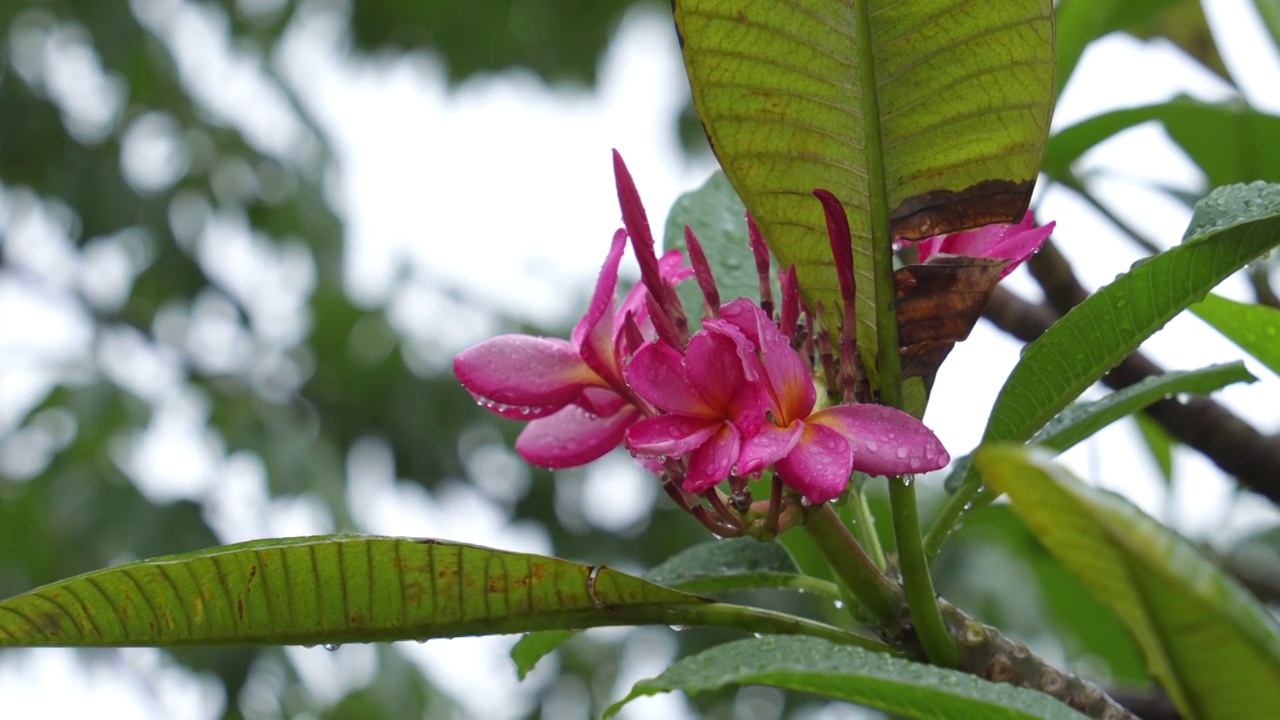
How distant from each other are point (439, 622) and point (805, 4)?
0.33 m

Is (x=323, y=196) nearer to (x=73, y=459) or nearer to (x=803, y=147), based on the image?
(x=73, y=459)

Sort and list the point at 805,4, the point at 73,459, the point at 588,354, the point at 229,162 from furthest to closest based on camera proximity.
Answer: the point at 229,162
the point at 73,459
the point at 588,354
the point at 805,4

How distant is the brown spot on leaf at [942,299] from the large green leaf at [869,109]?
0.06 feet

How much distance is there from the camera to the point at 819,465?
537mm

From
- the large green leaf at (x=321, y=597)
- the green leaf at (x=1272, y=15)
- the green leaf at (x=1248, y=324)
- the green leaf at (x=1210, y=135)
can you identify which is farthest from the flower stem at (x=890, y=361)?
the green leaf at (x=1272, y=15)

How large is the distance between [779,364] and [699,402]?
0.14ft

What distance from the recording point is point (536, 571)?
565 millimetres

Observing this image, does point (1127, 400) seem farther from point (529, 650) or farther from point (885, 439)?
point (529, 650)

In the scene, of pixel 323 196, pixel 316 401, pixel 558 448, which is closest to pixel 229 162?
pixel 323 196

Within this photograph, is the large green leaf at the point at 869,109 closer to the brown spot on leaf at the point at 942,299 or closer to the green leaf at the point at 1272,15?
the brown spot on leaf at the point at 942,299

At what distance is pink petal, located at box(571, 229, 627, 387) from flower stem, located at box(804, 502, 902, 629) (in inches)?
5.7

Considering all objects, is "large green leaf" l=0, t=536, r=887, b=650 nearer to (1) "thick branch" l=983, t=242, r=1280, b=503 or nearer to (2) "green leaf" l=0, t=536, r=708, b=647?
(2) "green leaf" l=0, t=536, r=708, b=647

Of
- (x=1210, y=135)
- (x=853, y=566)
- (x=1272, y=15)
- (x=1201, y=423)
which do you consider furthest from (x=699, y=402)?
(x=1272, y=15)

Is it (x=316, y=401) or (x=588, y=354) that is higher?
(x=316, y=401)
